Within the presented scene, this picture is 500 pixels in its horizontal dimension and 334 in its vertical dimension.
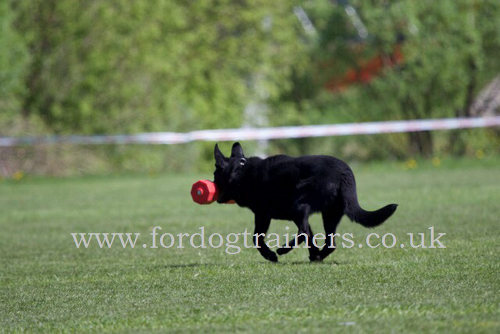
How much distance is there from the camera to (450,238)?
29.3 feet

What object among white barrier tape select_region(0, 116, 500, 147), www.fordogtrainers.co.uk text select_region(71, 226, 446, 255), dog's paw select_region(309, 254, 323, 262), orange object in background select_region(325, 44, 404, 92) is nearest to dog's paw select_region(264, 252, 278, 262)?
dog's paw select_region(309, 254, 323, 262)

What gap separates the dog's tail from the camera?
22.6 feet

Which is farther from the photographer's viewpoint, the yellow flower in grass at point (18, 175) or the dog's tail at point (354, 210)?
the yellow flower in grass at point (18, 175)

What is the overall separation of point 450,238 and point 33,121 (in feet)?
60.0

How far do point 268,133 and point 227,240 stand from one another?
1656 centimetres

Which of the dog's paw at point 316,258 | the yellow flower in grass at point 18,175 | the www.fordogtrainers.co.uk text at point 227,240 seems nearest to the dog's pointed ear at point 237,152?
the dog's paw at point 316,258

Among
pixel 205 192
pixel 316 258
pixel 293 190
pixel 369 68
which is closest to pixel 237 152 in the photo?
pixel 205 192

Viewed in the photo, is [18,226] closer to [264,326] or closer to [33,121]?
[264,326]

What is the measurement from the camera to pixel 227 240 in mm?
9789

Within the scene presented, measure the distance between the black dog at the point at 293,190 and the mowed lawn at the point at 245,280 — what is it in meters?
0.36

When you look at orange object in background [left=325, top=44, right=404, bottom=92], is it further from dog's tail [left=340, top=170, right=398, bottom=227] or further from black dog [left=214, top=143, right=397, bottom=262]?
dog's tail [left=340, top=170, right=398, bottom=227]

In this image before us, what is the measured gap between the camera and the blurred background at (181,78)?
25.7 meters

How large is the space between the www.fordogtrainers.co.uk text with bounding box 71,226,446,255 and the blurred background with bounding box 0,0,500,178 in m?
13.4

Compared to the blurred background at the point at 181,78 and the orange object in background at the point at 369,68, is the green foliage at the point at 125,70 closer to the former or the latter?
the blurred background at the point at 181,78
